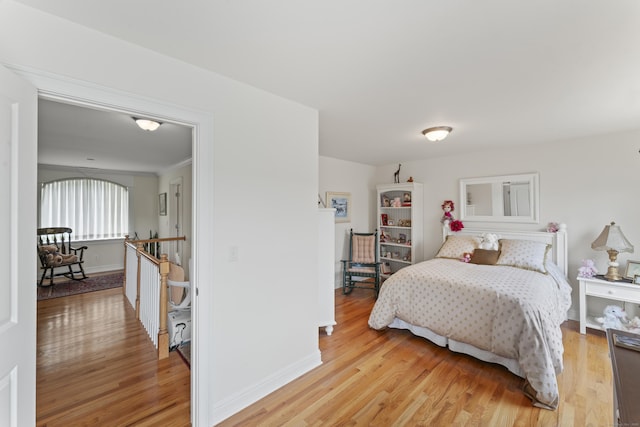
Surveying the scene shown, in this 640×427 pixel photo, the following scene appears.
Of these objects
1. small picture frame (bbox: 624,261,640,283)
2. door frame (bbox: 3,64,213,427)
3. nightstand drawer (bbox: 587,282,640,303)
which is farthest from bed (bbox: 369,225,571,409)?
door frame (bbox: 3,64,213,427)

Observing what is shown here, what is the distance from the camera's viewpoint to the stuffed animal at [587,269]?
10.1 ft

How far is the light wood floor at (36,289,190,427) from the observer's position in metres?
1.89

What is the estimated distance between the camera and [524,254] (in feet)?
10.8

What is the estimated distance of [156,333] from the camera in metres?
2.78

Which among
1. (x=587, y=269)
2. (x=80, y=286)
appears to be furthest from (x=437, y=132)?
(x=80, y=286)

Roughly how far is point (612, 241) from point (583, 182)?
805 millimetres

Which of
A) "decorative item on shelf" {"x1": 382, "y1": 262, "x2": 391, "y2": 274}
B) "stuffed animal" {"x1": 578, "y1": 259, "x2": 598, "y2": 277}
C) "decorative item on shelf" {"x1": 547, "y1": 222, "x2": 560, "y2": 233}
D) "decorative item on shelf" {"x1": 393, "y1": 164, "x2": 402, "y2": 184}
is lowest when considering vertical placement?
"decorative item on shelf" {"x1": 382, "y1": 262, "x2": 391, "y2": 274}

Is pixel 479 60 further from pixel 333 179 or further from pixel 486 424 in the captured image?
pixel 333 179

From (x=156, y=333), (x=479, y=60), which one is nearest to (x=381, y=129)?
(x=479, y=60)

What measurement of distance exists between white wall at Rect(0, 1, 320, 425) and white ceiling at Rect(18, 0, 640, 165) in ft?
0.38

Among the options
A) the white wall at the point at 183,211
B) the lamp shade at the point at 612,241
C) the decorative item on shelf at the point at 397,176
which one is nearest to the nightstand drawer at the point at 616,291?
the lamp shade at the point at 612,241

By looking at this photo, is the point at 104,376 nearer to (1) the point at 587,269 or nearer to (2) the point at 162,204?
(2) the point at 162,204

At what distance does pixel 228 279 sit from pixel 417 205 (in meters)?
3.65

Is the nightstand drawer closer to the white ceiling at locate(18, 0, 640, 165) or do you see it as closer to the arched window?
the white ceiling at locate(18, 0, 640, 165)
